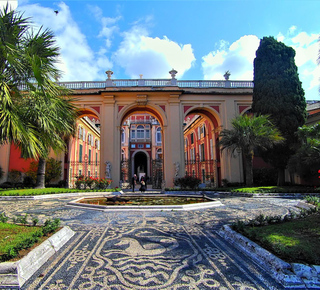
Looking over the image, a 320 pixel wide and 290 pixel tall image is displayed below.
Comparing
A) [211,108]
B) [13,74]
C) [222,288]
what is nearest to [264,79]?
[211,108]

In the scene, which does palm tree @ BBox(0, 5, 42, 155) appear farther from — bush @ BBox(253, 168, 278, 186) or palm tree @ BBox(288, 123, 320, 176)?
bush @ BBox(253, 168, 278, 186)

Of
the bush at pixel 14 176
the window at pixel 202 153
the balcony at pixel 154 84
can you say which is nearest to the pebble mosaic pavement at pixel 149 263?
the balcony at pixel 154 84

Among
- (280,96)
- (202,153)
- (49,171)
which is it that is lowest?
(49,171)

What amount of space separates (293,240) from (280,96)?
14894 mm

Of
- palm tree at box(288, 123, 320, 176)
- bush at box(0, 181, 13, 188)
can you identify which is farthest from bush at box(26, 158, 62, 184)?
palm tree at box(288, 123, 320, 176)

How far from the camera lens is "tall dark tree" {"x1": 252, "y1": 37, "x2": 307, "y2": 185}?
1520cm

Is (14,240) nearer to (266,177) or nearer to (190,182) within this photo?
(190,182)

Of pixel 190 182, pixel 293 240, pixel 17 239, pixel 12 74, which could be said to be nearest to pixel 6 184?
pixel 190 182

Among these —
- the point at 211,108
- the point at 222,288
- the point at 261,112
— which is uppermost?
the point at 211,108

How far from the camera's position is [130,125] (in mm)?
37031

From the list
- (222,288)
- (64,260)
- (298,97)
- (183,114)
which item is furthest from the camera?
(183,114)

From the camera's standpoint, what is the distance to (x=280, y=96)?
15.5m

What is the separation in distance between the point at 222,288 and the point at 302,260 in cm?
104

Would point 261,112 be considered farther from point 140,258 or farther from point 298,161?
point 140,258
